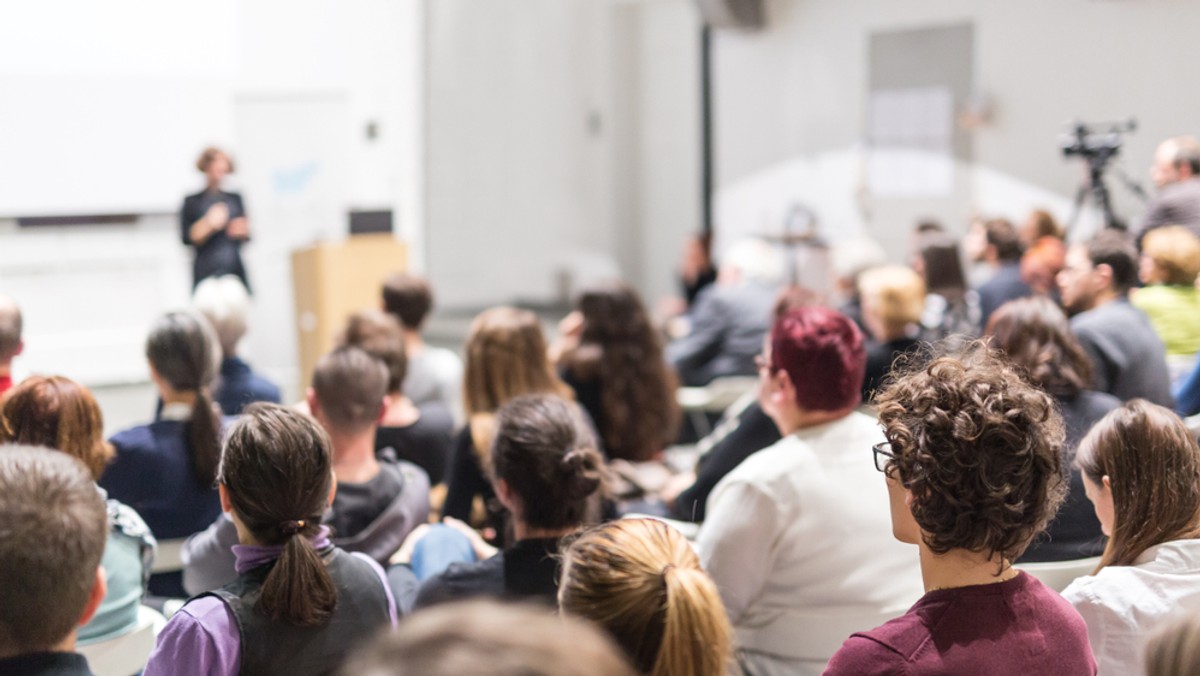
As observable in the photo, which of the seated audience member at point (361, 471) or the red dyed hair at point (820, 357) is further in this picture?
the seated audience member at point (361, 471)

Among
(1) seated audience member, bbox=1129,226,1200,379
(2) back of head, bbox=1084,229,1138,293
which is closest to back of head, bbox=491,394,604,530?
(2) back of head, bbox=1084,229,1138,293

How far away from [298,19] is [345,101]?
2.27 ft

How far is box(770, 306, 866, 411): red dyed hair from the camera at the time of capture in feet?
8.30

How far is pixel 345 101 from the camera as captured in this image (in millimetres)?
9102

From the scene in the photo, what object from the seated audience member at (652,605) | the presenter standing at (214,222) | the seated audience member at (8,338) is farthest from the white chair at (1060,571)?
the presenter standing at (214,222)

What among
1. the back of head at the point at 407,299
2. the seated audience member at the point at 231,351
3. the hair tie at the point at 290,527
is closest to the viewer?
the hair tie at the point at 290,527

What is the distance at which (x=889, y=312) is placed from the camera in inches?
178

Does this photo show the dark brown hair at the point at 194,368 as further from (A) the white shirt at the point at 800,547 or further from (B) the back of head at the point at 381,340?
(A) the white shirt at the point at 800,547

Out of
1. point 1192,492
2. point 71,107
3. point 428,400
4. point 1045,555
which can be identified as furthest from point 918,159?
point 1192,492

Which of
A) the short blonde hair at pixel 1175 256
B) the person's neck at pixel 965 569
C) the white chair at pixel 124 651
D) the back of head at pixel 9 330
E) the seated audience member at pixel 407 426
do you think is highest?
the short blonde hair at pixel 1175 256

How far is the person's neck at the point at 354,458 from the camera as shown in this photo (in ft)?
9.23

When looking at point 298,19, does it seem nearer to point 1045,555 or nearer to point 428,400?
point 428,400

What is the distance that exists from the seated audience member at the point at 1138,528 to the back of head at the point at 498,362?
1949mm

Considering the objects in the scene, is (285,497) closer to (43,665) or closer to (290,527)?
(290,527)
